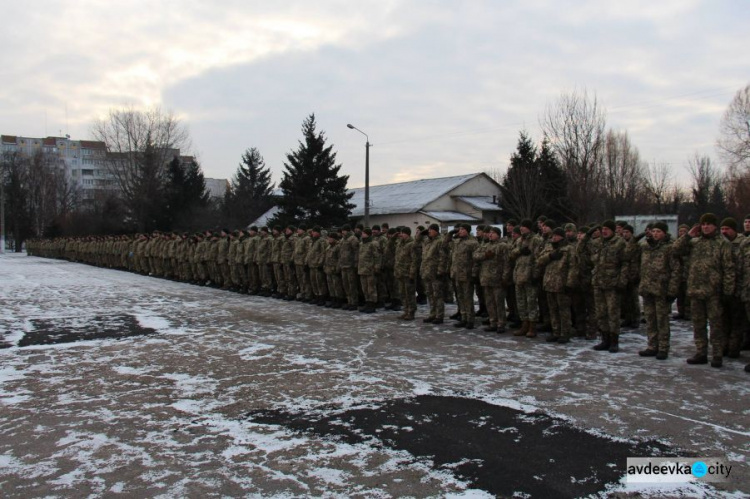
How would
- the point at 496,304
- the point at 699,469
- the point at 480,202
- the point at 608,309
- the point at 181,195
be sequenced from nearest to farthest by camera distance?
the point at 699,469
the point at 608,309
the point at 496,304
the point at 480,202
the point at 181,195

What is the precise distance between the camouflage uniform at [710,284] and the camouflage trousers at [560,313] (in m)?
2.04

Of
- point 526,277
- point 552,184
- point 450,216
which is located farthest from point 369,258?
point 450,216

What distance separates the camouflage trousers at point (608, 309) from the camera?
8617 mm

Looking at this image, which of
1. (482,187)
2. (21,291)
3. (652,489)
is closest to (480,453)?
(652,489)

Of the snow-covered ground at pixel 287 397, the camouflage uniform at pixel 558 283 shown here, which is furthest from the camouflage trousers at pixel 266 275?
the camouflage uniform at pixel 558 283

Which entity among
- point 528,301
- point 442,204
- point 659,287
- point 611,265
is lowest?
point 528,301

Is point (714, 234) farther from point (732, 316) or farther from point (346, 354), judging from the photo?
point (346, 354)

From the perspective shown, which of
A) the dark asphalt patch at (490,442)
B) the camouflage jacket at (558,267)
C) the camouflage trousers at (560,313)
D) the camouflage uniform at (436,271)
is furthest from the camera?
the camouflage uniform at (436,271)

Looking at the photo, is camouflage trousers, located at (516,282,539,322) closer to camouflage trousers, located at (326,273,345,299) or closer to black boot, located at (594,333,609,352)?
black boot, located at (594,333,609,352)

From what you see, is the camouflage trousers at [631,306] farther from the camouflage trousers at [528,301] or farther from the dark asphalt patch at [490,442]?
the dark asphalt patch at [490,442]

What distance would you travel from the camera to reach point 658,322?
813cm

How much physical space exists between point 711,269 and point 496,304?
376 centimetres

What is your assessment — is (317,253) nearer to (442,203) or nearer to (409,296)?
(409,296)

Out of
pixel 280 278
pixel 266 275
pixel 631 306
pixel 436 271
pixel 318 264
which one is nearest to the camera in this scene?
pixel 631 306
